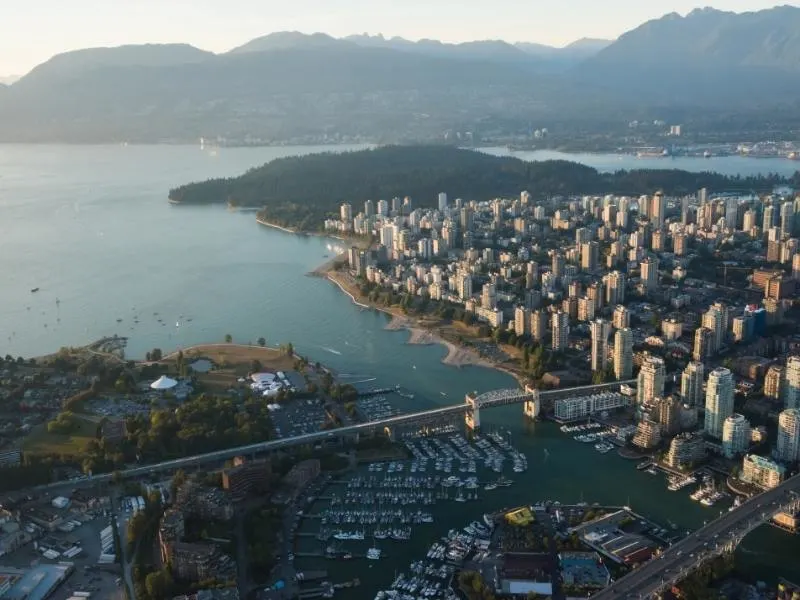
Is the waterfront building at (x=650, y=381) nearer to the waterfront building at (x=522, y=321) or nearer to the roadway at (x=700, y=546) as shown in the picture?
the roadway at (x=700, y=546)

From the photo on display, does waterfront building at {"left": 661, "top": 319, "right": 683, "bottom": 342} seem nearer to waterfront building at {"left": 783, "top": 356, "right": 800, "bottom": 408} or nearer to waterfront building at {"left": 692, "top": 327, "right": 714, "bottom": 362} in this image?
waterfront building at {"left": 692, "top": 327, "right": 714, "bottom": 362}

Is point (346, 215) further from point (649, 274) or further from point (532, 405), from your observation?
point (532, 405)

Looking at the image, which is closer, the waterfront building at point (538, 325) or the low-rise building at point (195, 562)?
the low-rise building at point (195, 562)

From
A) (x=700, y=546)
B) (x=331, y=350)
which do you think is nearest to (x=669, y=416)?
(x=700, y=546)

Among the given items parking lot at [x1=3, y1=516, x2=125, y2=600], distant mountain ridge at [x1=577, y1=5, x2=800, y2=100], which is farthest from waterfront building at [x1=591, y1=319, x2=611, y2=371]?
distant mountain ridge at [x1=577, y1=5, x2=800, y2=100]

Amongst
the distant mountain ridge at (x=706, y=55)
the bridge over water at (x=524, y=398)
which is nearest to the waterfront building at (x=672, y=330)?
the bridge over water at (x=524, y=398)

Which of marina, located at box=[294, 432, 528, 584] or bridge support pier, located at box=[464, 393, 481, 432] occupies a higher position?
bridge support pier, located at box=[464, 393, 481, 432]
